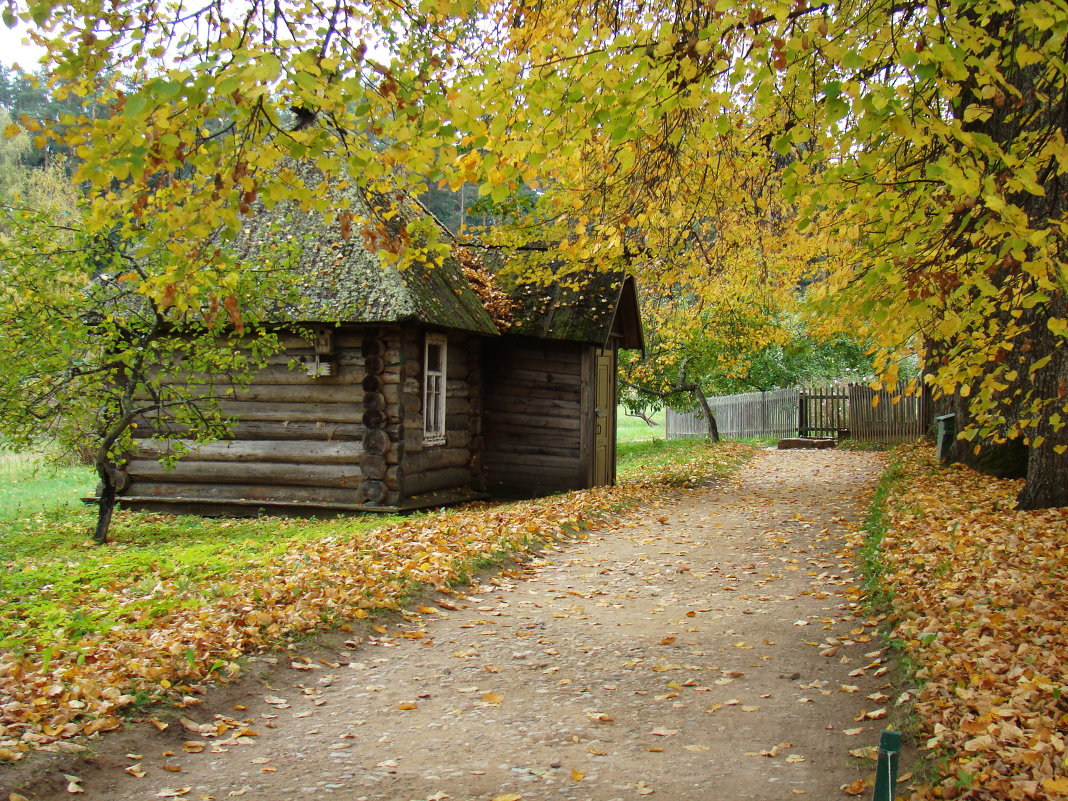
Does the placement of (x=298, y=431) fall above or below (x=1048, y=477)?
above

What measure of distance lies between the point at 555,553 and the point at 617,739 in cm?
525

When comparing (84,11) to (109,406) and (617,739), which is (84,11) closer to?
(617,739)

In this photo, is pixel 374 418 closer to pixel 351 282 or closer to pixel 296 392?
pixel 296 392

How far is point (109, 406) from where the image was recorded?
459 inches

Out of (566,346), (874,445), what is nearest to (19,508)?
(566,346)

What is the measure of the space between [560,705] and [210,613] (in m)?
2.82

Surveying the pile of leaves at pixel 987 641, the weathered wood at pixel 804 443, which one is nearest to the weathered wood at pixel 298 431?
the pile of leaves at pixel 987 641

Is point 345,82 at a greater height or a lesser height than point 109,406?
greater

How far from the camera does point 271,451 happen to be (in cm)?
1398

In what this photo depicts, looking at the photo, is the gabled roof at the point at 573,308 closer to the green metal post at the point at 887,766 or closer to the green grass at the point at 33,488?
the green grass at the point at 33,488

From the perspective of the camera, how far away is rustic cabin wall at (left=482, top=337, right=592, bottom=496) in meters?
16.4

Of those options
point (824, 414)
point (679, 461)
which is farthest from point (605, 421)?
point (824, 414)

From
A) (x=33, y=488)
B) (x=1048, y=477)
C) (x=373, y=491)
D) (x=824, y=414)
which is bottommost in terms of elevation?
(x=33, y=488)

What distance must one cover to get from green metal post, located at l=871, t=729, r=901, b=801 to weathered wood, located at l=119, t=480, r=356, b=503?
11.1 m
